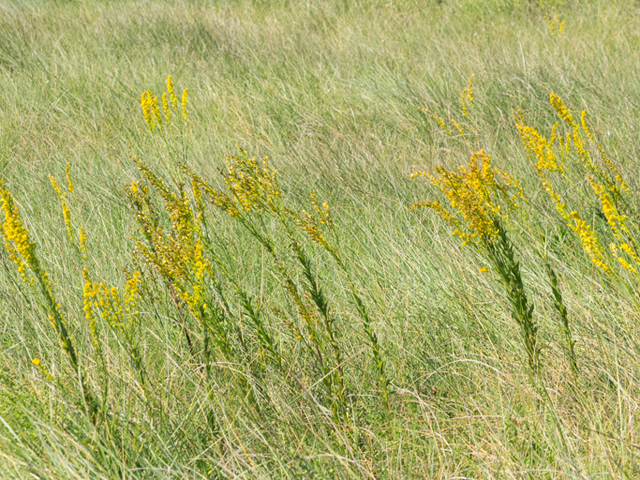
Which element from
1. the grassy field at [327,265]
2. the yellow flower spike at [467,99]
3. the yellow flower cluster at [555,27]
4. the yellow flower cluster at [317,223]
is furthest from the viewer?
the yellow flower cluster at [555,27]

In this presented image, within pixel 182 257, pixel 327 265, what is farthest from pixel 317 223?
pixel 327 265

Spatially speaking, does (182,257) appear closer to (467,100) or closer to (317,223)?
(317,223)

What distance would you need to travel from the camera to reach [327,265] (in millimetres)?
2447

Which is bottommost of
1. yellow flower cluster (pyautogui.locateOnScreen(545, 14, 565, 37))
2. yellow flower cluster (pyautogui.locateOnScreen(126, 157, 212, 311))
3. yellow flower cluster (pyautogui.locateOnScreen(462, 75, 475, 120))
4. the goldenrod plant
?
yellow flower cluster (pyautogui.locateOnScreen(545, 14, 565, 37))

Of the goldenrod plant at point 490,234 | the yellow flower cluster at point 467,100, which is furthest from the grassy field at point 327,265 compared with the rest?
the yellow flower cluster at point 467,100

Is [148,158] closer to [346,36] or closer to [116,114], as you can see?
[116,114]

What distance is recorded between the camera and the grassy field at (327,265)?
4.69ft

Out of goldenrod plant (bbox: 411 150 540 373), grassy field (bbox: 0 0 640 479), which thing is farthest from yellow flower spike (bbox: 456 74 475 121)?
goldenrod plant (bbox: 411 150 540 373)

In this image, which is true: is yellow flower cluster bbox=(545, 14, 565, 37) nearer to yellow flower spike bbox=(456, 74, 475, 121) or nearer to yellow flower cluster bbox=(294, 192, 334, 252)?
yellow flower spike bbox=(456, 74, 475, 121)

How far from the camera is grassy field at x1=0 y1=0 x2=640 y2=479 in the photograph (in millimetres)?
1430

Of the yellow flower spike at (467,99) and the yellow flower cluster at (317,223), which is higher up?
the yellow flower cluster at (317,223)

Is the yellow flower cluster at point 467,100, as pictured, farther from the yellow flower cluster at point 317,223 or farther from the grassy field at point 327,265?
the yellow flower cluster at point 317,223

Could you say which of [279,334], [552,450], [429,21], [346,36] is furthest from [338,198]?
[429,21]

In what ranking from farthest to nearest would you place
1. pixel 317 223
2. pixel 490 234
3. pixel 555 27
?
pixel 555 27
pixel 317 223
pixel 490 234
